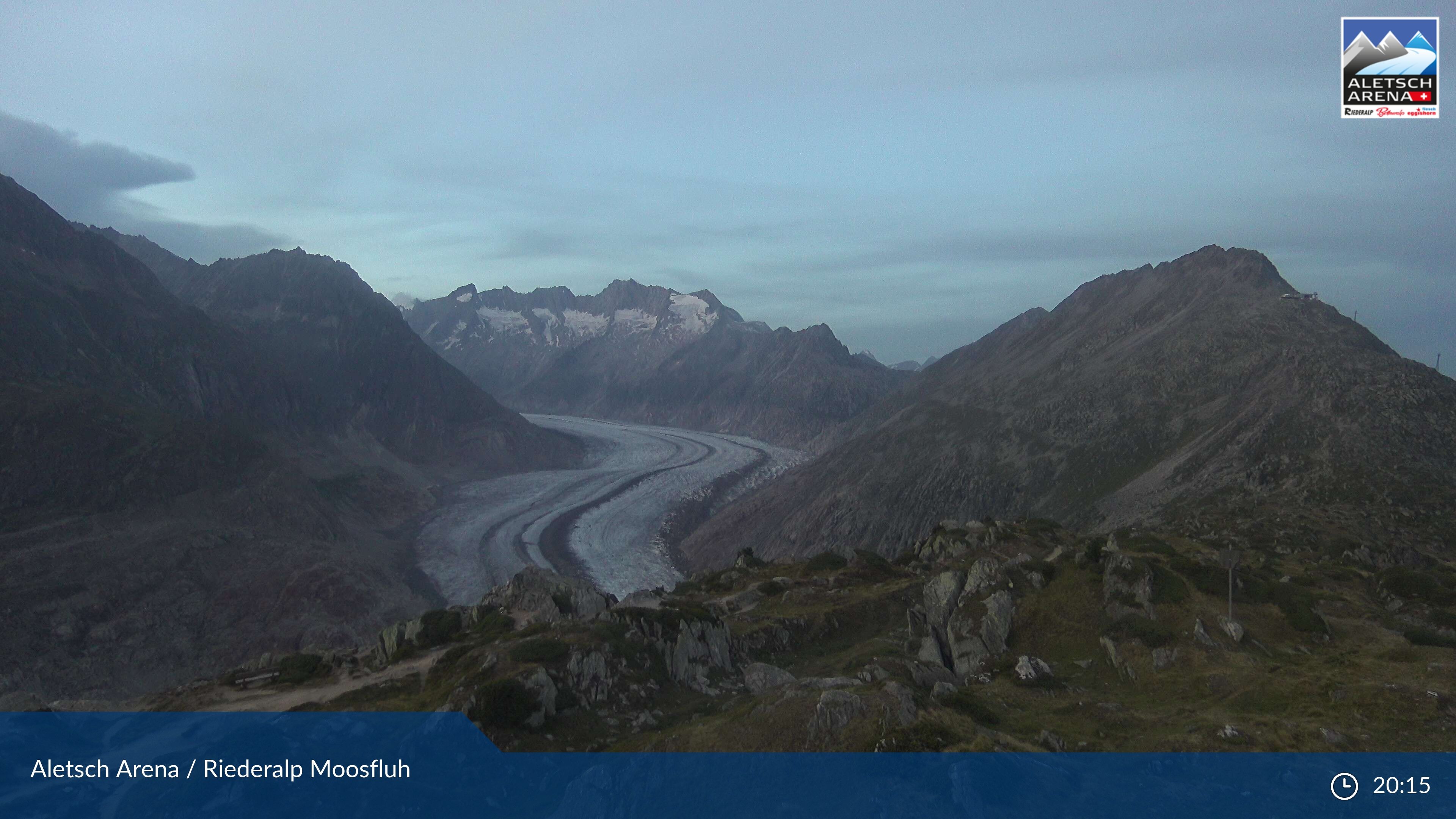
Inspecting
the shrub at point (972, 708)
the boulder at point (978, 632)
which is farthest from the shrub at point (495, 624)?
the shrub at point (972, 708)

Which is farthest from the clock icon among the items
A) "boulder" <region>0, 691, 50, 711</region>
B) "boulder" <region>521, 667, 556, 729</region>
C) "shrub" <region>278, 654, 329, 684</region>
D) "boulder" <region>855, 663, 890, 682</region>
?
"boulder" <region>0, 691, 50, 711</region>

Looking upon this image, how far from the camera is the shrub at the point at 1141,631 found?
118 ft

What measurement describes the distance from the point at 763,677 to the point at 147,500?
331 feet

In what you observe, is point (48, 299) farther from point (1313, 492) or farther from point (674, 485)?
point (1313, 492)

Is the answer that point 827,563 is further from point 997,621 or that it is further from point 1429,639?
point 1429,639

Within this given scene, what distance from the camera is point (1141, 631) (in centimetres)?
3659

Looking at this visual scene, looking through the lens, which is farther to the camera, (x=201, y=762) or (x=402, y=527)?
(x=402, y=527)

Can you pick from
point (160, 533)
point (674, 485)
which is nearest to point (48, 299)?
point (160, 533)

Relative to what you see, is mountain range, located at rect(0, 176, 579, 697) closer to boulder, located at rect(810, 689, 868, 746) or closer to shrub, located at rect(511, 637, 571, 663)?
shrub, located at rect(511, 637, 571, 663)

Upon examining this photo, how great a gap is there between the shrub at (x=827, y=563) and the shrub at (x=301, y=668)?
1417 inches

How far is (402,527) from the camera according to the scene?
480 ft

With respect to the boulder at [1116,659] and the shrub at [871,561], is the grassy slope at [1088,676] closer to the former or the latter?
the boulder at [1116,659]

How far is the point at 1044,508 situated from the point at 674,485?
99759 mm

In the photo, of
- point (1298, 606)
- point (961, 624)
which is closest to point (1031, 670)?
point (961, 624)
